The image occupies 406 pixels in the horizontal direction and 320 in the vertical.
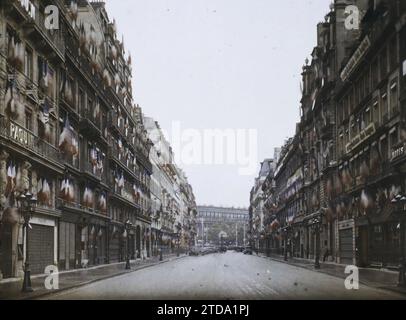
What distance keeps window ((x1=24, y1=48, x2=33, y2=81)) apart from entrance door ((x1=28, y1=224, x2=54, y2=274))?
856 centimetres

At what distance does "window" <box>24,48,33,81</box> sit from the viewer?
3921 cm

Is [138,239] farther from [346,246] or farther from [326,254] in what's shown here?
[346,246]

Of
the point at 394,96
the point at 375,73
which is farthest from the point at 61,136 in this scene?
the point at 375,73

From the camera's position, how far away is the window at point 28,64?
39.2 meters

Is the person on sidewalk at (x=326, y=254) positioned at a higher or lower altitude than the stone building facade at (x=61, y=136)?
lower

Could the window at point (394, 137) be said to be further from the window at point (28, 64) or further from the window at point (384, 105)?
the window at point (28, 64)

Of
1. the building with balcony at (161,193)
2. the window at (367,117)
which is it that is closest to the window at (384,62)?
the window at (367,117)

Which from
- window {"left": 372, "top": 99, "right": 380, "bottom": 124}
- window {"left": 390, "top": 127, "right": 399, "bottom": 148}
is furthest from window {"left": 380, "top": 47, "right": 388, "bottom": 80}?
window {"left": 390, "top": 127, "right": 399, "bottom": 148}

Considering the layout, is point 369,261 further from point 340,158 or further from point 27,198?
point 27,198

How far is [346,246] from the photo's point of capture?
6119cm

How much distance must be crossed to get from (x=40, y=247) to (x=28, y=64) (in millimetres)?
10698

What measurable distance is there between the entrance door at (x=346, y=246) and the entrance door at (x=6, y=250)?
3140 centimetres
